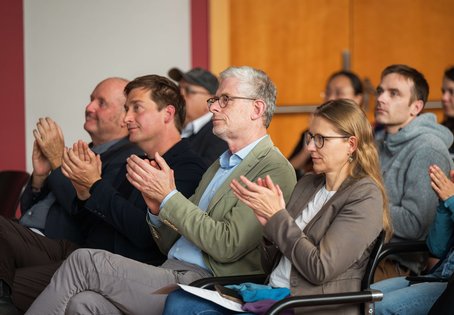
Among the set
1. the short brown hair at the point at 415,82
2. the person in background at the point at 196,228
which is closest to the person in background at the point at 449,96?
the short brown hair at the point at 415,82

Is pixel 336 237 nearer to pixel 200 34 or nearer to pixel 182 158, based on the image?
pixel 182 158

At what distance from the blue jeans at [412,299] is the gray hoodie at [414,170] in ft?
1.71

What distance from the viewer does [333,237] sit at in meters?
2.49

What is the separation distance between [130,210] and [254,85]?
665 mm

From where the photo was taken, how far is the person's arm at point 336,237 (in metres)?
2.47

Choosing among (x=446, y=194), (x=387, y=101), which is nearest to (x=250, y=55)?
(x=387, y=101)

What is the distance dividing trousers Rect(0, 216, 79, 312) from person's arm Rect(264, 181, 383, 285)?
114 cm

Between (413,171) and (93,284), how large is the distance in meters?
1.41

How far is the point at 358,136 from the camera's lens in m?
2.71

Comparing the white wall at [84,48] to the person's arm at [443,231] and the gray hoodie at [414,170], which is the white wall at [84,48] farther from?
the person's arm at [443,231]

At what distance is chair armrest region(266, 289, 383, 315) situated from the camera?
7.68ft

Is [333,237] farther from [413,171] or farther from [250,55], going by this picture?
[250,55]

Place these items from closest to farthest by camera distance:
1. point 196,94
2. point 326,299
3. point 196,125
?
point 326,299
point 196,125
point 196,94

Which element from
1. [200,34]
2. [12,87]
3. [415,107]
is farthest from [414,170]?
[12,87]
